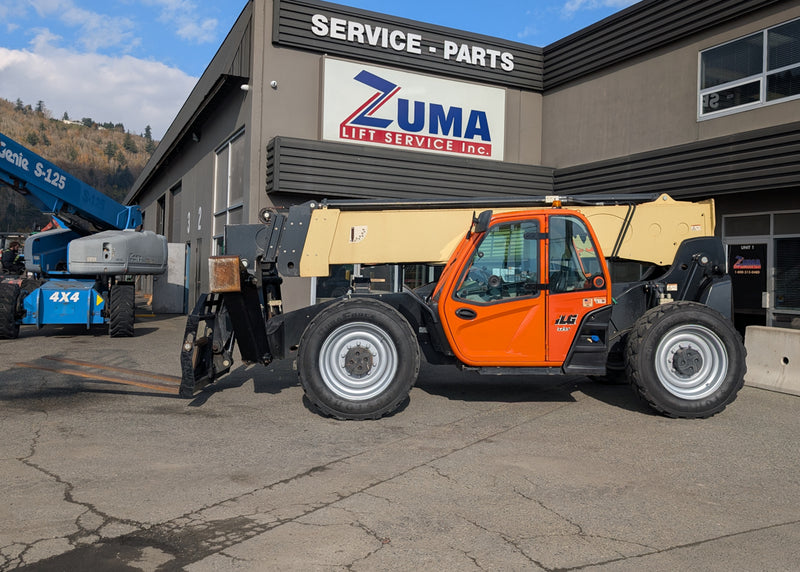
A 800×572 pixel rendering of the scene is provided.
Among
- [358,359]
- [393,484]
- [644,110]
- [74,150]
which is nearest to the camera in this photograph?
[393,484]

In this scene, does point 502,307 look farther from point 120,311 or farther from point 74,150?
point 74,150

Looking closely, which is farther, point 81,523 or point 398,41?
point 398,41

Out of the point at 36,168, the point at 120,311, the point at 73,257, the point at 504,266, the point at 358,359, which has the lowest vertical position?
the point at 358,359

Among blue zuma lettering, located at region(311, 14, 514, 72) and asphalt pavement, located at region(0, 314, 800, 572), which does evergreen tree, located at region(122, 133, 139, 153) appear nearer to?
blue zuma lettering, located at region(311, 14, 514, 72)

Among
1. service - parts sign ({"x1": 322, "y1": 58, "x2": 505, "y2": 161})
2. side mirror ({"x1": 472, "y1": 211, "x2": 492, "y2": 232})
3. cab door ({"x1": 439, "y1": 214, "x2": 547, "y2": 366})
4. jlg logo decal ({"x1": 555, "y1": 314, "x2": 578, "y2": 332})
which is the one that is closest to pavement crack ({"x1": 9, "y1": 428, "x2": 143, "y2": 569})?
cab door ({"x1": 439, "y1": 214, "x2": 547, "y2": 366})

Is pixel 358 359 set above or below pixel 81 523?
above

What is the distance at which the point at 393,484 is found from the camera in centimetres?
467

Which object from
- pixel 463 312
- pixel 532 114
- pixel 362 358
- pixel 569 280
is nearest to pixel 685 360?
pixel 569 280

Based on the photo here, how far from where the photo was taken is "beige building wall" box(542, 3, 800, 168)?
513 inches

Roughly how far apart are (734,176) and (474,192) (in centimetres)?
614

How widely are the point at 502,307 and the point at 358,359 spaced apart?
1617 mm

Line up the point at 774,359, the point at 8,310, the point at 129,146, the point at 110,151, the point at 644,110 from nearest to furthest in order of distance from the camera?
the point at 774,359 < the point at 8,310 < the point at 644,110 < the point at 110,151 < the point at 129,146

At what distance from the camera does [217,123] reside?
19.5m

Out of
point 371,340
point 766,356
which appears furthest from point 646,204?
point 371,340
